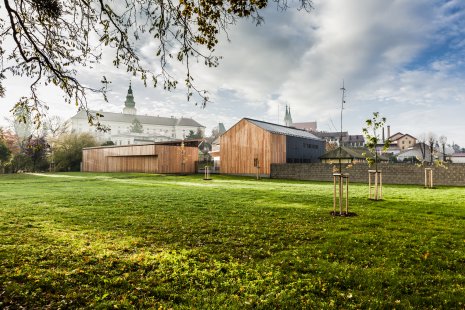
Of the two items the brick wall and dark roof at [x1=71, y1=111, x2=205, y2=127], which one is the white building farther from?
the brick wall

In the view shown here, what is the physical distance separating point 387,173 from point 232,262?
76.1ft

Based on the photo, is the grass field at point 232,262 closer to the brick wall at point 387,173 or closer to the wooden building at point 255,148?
the brick wall at point 387,173

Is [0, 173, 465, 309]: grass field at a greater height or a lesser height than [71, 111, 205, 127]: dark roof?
lesser

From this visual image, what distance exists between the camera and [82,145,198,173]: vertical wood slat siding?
34.1 metres

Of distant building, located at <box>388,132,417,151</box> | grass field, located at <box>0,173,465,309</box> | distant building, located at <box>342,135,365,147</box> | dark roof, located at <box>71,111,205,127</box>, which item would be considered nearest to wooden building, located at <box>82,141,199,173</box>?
grass field, located at <box>0,173,465,309</box>

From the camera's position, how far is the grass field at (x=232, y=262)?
3332mm

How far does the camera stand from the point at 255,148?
31469mm

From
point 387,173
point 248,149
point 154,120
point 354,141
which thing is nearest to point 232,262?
point 387,173

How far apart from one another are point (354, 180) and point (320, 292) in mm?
23481

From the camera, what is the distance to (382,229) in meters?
6.50

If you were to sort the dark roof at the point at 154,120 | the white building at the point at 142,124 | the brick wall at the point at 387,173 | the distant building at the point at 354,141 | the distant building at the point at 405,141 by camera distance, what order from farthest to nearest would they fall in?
1. the dark roof at the point at 154,120
2. the white building at the point at 142,124
3. the distant building at the point at 354,141
4. the distant building at the point at 405,141
5. the brick wall at the point at 387,173

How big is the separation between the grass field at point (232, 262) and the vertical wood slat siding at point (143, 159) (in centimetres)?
2631

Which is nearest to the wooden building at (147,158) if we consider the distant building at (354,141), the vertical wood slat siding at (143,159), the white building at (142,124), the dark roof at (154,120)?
the vertical wood slat siding at (143,159)

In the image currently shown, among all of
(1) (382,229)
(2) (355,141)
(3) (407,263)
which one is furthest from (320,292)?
(2) (355,141)
